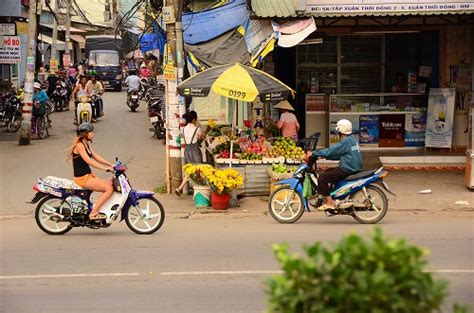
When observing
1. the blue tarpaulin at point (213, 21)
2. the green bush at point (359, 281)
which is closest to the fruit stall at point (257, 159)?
the blue tarpaulin at point (213, 21)

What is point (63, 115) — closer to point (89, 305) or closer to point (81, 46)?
point (89, 305)

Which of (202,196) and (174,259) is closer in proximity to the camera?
(174,259)

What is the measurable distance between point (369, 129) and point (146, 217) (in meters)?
8.32

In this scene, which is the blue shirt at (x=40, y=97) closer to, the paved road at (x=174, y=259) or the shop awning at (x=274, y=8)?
the paved road at (x=174, y=259)

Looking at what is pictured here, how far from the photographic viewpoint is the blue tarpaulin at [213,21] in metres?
14.8

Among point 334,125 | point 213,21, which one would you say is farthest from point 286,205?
point 334,125

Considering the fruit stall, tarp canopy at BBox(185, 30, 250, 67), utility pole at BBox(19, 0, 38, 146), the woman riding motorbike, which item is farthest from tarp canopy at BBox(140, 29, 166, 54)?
the woman riding motorbike

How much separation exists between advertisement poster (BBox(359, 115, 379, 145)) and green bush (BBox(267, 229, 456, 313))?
14947mm

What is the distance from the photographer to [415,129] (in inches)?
699

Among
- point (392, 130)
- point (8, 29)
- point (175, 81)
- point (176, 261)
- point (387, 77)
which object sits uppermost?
point (8, 29)

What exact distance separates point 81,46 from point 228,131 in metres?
46.1

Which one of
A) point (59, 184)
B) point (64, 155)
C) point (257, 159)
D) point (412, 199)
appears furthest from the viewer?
point (64, 155)

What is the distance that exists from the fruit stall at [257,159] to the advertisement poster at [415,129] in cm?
443

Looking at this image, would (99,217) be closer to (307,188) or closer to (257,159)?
(307,188)
